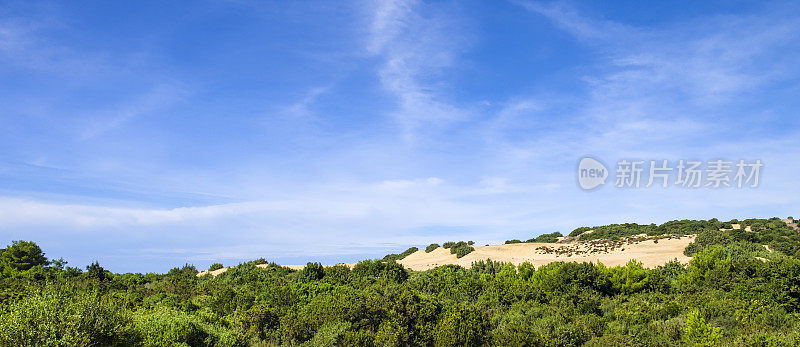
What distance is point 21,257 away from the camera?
2685 inches

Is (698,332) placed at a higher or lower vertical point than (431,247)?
lower

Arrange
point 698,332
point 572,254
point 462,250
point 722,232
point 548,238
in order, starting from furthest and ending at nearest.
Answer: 1. point 548,238
2. point 462,250
3. point 572,254
4. point 722,232
5. point 698,332

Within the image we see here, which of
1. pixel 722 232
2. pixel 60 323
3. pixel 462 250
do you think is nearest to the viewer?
pixel 60 323

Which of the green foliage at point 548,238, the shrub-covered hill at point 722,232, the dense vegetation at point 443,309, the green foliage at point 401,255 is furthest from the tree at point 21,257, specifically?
the shrub-covered hill at point 722,232

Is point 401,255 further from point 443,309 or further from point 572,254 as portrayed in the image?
point 443,309

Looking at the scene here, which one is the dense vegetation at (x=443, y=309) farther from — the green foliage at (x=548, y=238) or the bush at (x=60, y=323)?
the green foliage at (x=548, y=238)

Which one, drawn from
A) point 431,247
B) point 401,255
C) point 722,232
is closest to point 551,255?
point 431,247

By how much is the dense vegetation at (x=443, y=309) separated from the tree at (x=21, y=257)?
12643 mm

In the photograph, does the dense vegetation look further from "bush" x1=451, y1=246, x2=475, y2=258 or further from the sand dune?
"bush" x1=451, y1=246, x2=475, y2=258

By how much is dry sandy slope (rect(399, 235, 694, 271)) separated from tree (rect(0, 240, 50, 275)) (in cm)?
5397

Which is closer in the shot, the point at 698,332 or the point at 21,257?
the point at 698,332

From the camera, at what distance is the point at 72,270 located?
202ft

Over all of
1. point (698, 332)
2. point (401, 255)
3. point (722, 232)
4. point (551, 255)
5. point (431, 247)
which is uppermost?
point (722, 232)

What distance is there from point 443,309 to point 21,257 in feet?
217
